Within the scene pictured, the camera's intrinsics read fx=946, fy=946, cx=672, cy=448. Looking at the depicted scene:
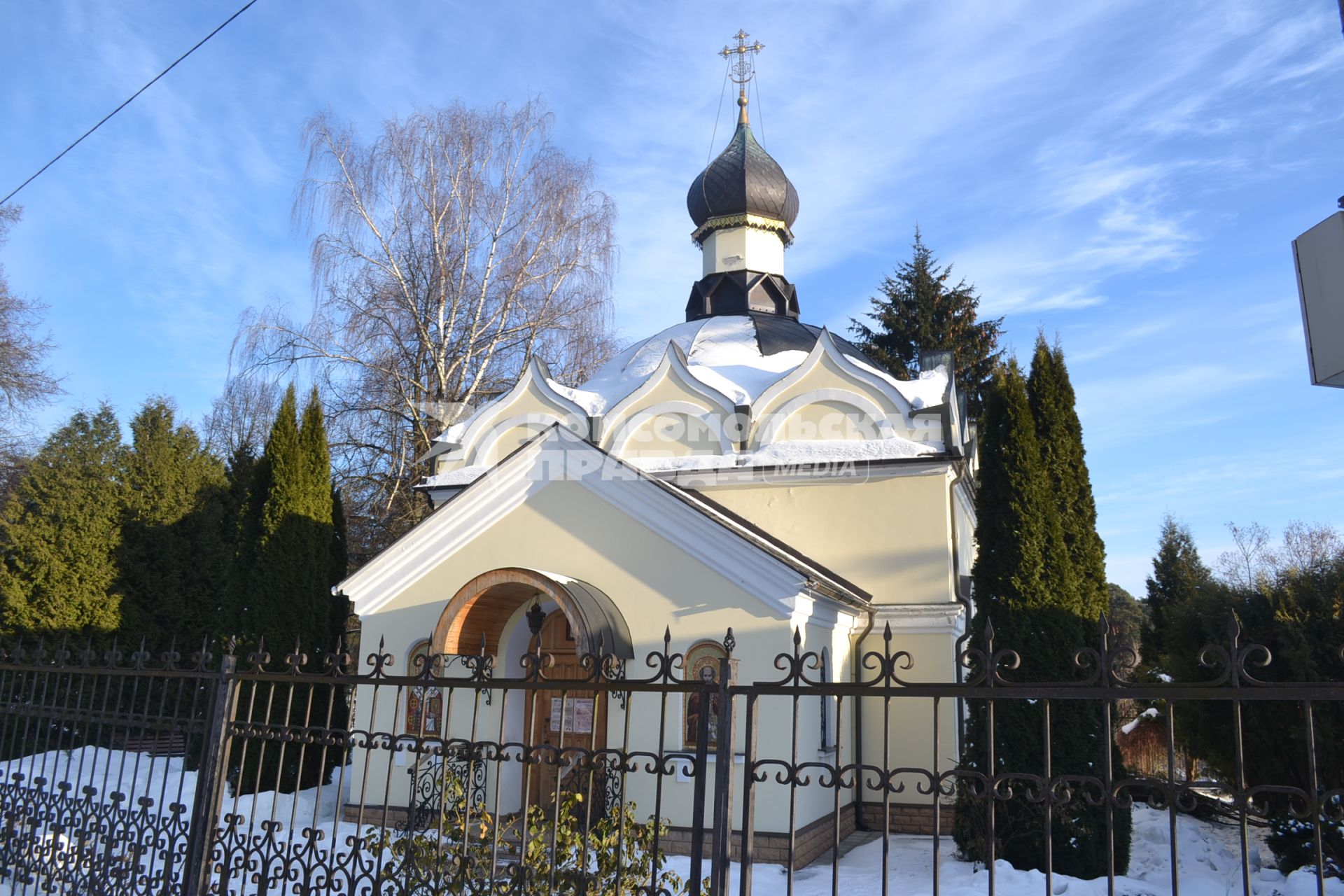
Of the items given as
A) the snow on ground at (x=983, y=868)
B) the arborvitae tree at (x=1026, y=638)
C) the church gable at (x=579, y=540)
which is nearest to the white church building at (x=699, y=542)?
the church gable at (x=579, y=540)

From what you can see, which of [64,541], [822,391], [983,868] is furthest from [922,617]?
[64,541]

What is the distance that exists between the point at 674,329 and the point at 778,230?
3.34 metres

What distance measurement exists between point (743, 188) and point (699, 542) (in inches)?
396

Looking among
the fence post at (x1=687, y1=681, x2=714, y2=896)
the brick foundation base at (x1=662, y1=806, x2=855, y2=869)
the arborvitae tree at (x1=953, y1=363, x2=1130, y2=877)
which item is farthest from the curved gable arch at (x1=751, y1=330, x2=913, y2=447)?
the fence post at (x1=687, y1=681, x2=714, y2=896)

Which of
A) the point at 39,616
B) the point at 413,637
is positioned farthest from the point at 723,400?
the point at 39,616

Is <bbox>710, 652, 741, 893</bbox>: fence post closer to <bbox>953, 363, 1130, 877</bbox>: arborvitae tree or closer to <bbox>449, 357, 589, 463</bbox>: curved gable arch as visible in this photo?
<bbox>953, 363, 1130, 877</bbox>: arborvitae tree

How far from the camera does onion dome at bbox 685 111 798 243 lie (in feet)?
58.6

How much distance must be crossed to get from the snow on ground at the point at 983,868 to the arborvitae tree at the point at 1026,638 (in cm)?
45

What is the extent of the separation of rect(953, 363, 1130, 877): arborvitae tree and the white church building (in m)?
1.59

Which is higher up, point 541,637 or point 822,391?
point 822,391

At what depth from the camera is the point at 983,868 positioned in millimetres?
8219

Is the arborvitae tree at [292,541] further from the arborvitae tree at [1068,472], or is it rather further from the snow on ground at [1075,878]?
the arborvitae tree at [1068,472]

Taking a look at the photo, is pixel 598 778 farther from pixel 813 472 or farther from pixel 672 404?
pixel 672 404

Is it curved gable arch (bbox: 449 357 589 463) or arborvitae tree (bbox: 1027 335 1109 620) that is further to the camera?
curved gable arch (bbox: 449 357 589 463)
